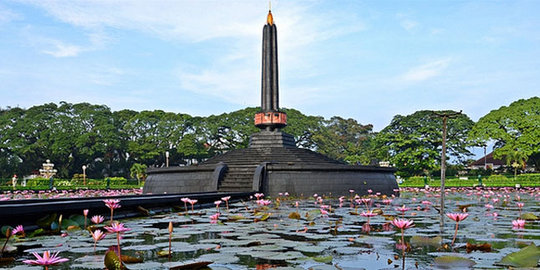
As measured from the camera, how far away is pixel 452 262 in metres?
2.77

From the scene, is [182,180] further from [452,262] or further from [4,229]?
[452,262]

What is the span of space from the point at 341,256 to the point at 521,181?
1114 inches

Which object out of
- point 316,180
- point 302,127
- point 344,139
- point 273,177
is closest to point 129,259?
point 273,177

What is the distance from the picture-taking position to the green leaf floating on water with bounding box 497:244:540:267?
2707mm

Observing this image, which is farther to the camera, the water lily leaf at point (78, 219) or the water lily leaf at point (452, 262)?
the water lily leaf at point (78, 219)

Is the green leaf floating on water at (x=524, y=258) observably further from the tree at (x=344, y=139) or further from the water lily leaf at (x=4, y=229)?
the tree at (x=344, y=139)

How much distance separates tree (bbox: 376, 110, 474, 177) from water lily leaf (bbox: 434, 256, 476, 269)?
3435cm

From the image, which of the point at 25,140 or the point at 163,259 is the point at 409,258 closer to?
the point at 163,259

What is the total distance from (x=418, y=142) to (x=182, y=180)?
29053 mm

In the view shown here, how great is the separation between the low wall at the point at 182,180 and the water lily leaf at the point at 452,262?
1092 centimetres

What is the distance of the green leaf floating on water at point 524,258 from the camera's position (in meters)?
2.71

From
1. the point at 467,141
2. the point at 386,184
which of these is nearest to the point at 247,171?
the point at 386,184

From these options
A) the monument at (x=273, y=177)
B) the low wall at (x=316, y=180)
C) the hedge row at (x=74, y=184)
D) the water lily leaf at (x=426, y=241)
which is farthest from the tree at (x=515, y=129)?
the water lily leaf at (x=426, y=241)

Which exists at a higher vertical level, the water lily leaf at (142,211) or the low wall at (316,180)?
the low wall at (316,180)
